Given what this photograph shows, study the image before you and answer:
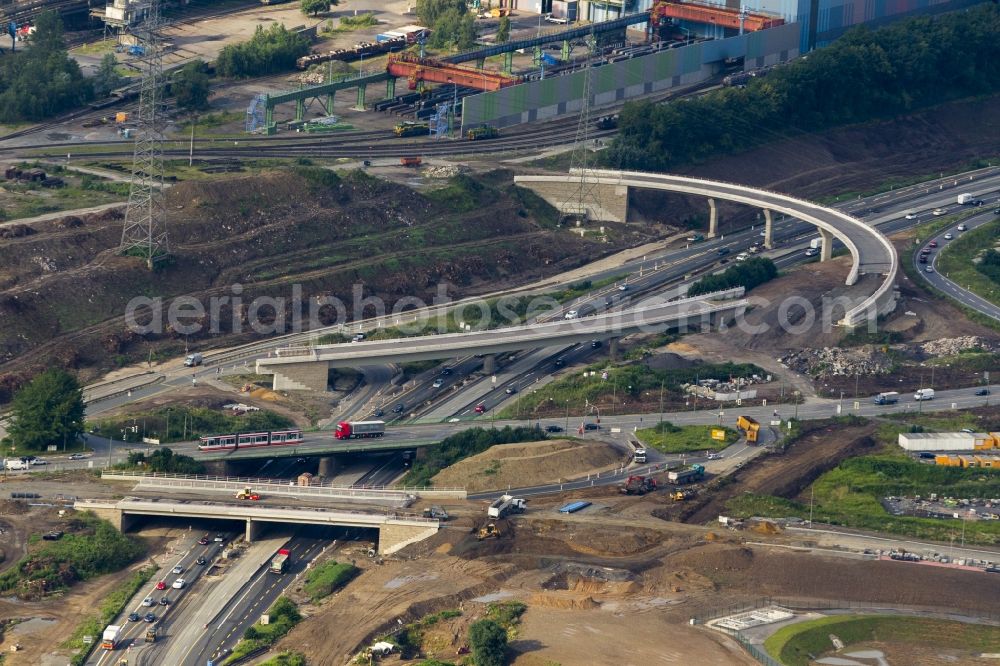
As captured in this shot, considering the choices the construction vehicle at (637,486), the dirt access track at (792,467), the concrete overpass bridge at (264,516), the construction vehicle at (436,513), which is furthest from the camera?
the construction vehicle at (637,486)

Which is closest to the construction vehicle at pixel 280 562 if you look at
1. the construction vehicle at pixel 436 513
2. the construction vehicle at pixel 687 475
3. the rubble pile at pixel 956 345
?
the construction vehicle at pixel 436 513

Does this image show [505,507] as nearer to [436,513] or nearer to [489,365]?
[436,513]

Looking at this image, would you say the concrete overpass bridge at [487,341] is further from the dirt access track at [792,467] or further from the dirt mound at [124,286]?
the dirt access track at [792,467]

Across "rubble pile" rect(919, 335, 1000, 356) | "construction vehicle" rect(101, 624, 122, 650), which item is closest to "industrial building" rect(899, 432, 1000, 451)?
"rubble pile" rect(919, 335, 1000, 356)

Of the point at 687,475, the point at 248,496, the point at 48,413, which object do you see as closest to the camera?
the point at 248,496

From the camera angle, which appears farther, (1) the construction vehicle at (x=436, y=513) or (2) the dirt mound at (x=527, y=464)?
(2) the dirt mound at (x=527, y=464)

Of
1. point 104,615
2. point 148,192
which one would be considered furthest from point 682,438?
point 148,192

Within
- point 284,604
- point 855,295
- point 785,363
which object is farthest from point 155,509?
point 855,295
